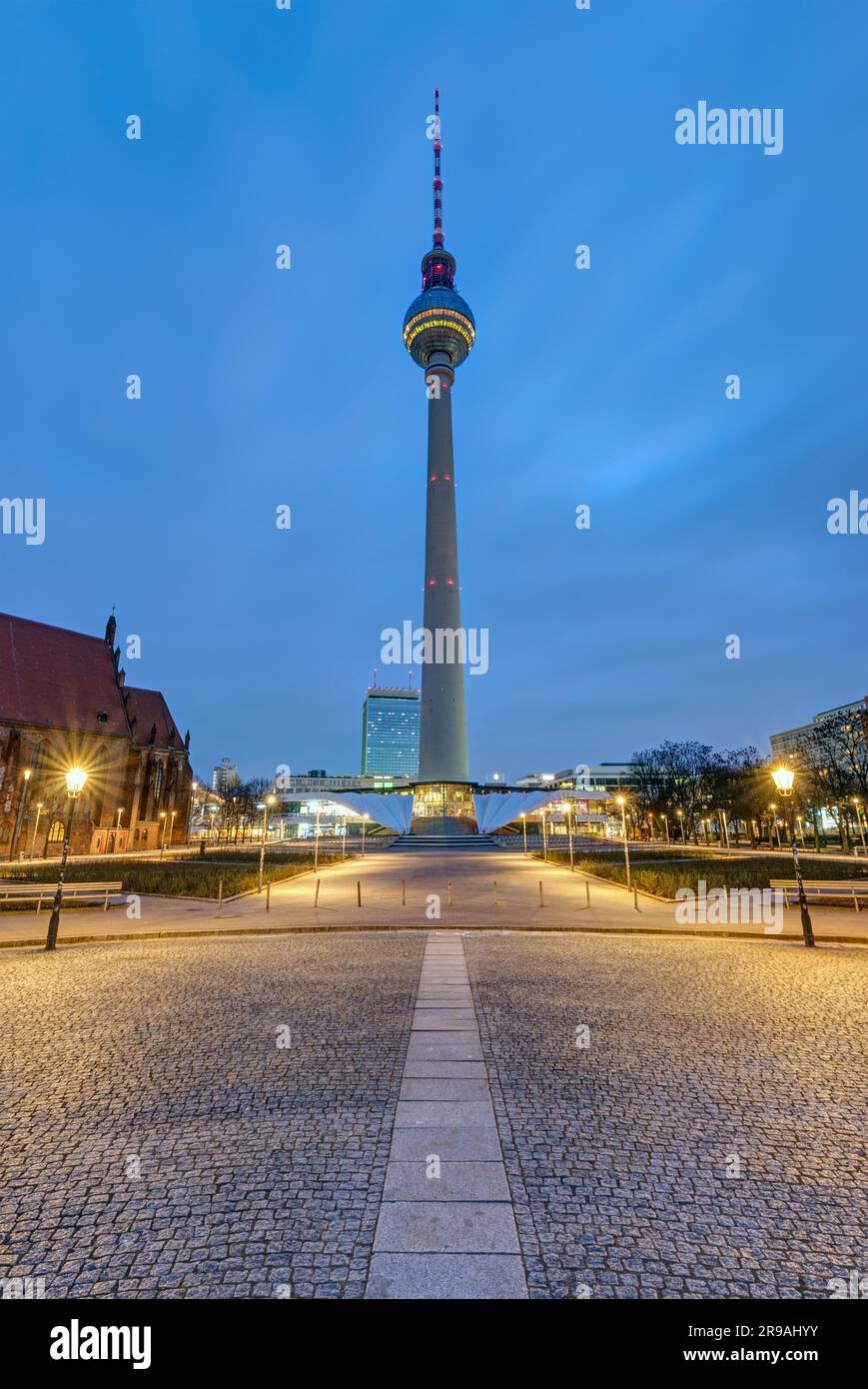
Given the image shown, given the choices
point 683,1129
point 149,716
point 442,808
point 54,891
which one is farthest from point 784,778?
point 149,716

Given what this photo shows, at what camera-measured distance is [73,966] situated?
12.0 m

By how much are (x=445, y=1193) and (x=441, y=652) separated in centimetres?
8097

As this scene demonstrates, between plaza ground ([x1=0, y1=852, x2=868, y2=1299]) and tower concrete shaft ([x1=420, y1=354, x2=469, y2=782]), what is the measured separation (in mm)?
71277

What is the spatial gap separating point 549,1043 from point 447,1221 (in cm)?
384

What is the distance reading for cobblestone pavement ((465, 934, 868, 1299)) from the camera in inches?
145

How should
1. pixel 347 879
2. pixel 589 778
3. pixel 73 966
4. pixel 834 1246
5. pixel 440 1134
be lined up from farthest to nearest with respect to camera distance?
pixel 589 778
pixel 347 879
pixel 73 966
pixel 440 1134
pixel 834 1246

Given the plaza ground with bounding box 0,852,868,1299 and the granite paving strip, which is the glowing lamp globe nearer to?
the plaza ground with bounding box 0,852,868,1299

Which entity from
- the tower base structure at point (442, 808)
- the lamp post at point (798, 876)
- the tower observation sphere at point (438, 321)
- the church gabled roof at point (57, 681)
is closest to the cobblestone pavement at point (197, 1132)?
the lamp post at point (798, 876)

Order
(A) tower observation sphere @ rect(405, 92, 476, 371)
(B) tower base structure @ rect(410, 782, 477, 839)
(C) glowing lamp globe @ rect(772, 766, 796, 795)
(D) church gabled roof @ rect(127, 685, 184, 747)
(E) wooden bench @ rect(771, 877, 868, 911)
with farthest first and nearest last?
1. (A) tower observation sphere @ rect(405, 92, 476, 371)
2. (B) tower base structure @ rect(410, 782, 477, 839)
3. (D) church gabled roof @ rect(127, 685, 184, 747)
4. (E) wooden bench @ rect(771, 877, 868, 911)
5. (C) glowing lamp globe @ rect(772, 766, 796, 795)

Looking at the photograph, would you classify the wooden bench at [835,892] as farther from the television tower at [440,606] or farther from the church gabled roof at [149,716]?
the church gabled roof at [149,716]

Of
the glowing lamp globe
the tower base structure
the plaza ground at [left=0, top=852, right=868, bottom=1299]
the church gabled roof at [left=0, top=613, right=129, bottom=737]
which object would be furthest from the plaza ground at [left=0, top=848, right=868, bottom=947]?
the tower base structure
